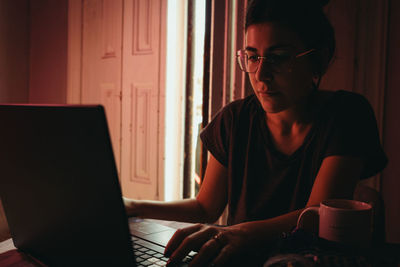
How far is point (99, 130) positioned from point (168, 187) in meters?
1.92

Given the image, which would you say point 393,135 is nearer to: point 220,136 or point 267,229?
point 220,136

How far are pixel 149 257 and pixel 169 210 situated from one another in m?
0.37

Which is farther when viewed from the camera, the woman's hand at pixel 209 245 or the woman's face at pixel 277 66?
the woman's face at pixel 277 66

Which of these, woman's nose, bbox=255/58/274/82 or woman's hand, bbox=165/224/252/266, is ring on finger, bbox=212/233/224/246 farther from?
woman's nose, bbox=255/58/274/82

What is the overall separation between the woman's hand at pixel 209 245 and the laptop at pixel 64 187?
0.14ft

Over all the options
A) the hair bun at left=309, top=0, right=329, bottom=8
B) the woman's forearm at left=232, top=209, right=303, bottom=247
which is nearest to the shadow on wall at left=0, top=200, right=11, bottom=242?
the woman's forearm at left=232, top=209, right=303, bottom=247

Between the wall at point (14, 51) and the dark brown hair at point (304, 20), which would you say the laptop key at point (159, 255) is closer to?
the dark brown hair at point (304, 20)

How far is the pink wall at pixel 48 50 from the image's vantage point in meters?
2.87

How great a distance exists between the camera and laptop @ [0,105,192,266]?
446mm

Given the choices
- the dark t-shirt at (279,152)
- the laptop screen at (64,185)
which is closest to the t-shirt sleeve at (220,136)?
the dark t-shirt at (279,152)

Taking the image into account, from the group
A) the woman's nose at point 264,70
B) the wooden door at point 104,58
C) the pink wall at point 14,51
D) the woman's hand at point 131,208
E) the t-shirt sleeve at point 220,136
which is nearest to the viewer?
the woman's hand at point 131,208

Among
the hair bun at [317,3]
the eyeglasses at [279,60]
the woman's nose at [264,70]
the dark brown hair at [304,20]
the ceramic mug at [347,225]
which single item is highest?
the hair bun at [317,3]

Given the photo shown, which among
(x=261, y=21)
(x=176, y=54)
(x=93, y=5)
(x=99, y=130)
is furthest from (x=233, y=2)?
(x=99, y=130)

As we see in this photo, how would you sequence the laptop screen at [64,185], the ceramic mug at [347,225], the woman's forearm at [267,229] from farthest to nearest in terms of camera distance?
the woman's forearm at [267,229], the ceramic mug at [347,225], the laptop screen at [64,185]
